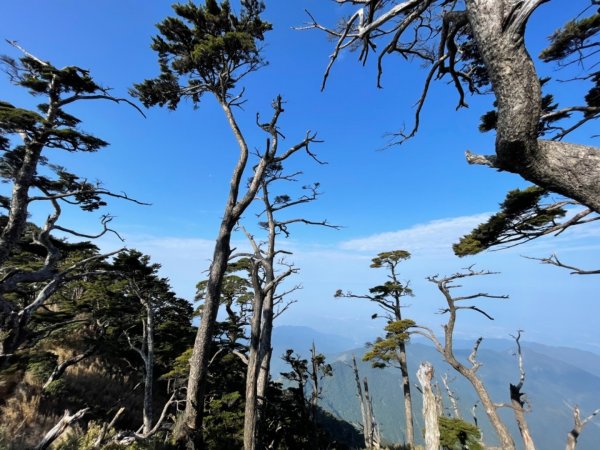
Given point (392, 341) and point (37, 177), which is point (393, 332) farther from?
point (37, 177)

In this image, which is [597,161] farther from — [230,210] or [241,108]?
[241,108]

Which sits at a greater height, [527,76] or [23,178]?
[23,178]

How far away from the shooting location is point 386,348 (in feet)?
56.5

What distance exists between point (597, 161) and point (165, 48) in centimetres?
858

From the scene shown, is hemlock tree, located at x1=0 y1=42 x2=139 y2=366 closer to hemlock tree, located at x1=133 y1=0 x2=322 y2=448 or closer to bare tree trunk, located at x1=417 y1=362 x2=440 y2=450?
hemlock tree, located at x1=133 y1=0 x2=322 y2=448

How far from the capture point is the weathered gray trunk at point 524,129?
1659 millimetres

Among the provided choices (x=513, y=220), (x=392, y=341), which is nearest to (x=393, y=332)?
(x=392, y=341)

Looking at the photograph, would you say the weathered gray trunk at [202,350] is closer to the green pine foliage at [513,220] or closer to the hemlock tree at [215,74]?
the hemlock tree at [215,74]

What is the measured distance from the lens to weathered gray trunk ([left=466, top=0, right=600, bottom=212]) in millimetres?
1659

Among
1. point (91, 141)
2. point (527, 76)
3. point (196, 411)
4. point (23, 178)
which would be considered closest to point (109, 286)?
point (23, 178)

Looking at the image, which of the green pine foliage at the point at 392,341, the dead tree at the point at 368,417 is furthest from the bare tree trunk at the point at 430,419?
the dead tree at the point at 368,417

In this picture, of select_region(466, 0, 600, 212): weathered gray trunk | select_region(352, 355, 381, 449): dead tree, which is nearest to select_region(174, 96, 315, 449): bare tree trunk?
select_region(466, 0, 600, 212): weathered gray trunk

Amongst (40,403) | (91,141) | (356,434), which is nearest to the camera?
(91,141)

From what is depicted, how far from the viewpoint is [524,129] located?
1709 mm
